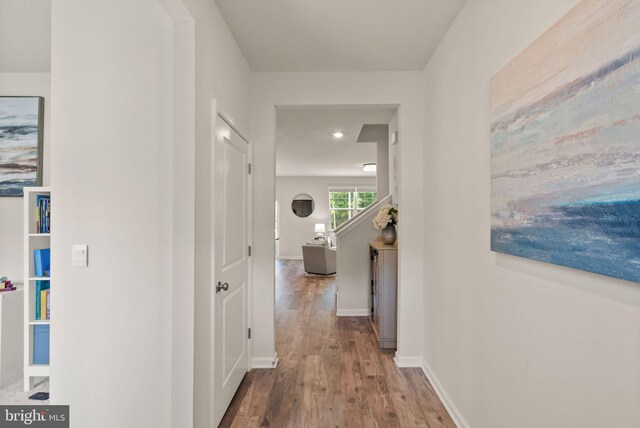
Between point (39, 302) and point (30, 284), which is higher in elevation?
point (30, 284)

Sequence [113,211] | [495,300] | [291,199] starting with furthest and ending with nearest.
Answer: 1. [291,199]
2. [113,211]
3. [495,300]

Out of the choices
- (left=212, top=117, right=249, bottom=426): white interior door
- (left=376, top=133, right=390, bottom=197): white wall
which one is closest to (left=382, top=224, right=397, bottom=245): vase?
(left=212, top=117, right=249, bottom=426): white interior door

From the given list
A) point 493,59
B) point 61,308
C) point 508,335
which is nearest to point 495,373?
point 508,335

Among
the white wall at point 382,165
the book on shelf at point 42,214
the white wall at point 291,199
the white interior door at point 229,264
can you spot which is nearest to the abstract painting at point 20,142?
the book on shelf at point 42,214

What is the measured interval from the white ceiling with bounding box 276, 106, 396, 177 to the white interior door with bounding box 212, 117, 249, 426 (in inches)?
37.9

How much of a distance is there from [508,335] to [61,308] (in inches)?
87.6

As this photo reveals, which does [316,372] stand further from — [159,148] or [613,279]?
[613,279]

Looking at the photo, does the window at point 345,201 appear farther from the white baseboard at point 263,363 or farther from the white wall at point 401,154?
the white baseboard at point 263,363

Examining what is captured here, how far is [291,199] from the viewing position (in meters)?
10.6

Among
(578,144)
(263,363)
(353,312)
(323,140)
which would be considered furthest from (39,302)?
(323,140)

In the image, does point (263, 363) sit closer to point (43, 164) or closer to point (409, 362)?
point (409, 362)

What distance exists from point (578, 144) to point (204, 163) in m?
1.62

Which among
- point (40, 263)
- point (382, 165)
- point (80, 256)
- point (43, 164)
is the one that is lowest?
point (40, 263)

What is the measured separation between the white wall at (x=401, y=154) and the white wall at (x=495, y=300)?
0.40 ft
